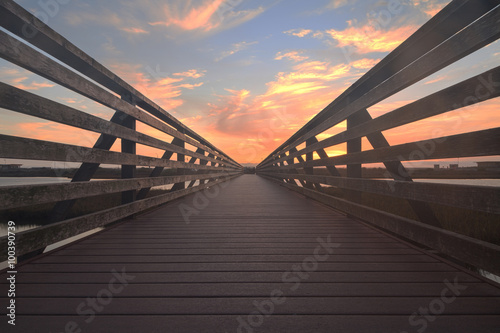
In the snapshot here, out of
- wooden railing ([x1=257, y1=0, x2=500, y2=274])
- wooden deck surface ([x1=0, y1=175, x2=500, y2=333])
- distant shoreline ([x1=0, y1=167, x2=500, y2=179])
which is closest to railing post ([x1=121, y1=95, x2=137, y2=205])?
distant shoreline ([x1=0, y1=167, x2=500, y2=179])

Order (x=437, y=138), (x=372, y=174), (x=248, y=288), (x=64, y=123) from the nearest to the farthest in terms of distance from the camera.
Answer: (x=248, y=288), (x=437, y=138), (x=64, y=123), (x=372, y=174)

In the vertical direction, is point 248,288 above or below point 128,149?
below

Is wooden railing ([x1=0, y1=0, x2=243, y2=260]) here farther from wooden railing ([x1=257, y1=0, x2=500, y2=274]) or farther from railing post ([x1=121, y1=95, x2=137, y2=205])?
wooden railing ([x1=257, y1=0, x2=500, y2=274])

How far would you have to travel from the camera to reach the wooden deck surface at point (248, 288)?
1356 millimetres

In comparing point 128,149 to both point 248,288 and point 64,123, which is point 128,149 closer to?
point 64,123

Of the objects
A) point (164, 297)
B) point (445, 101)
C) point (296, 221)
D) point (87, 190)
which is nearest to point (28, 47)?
point (87, 190)

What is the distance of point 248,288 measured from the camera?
1697 mm

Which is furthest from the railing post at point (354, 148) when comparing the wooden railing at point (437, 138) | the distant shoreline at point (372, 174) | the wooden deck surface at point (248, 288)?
the wooden deck surface at point (248, 288)

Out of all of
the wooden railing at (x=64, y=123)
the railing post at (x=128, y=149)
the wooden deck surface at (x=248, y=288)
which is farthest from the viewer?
the railing post at (x=128, y=149)

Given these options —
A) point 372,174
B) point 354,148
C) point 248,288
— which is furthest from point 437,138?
point 372,174

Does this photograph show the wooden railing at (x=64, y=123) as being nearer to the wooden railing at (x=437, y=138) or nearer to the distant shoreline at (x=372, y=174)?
the distant shoreline at (x=372, y=174)

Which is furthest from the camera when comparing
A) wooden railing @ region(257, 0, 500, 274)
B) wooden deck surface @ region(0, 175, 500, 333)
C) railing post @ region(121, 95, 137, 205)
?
railing post @ region(121, 95, 137, 205)

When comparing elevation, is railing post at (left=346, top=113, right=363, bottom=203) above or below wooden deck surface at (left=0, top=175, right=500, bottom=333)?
above

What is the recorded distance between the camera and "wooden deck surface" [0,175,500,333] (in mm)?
1356
